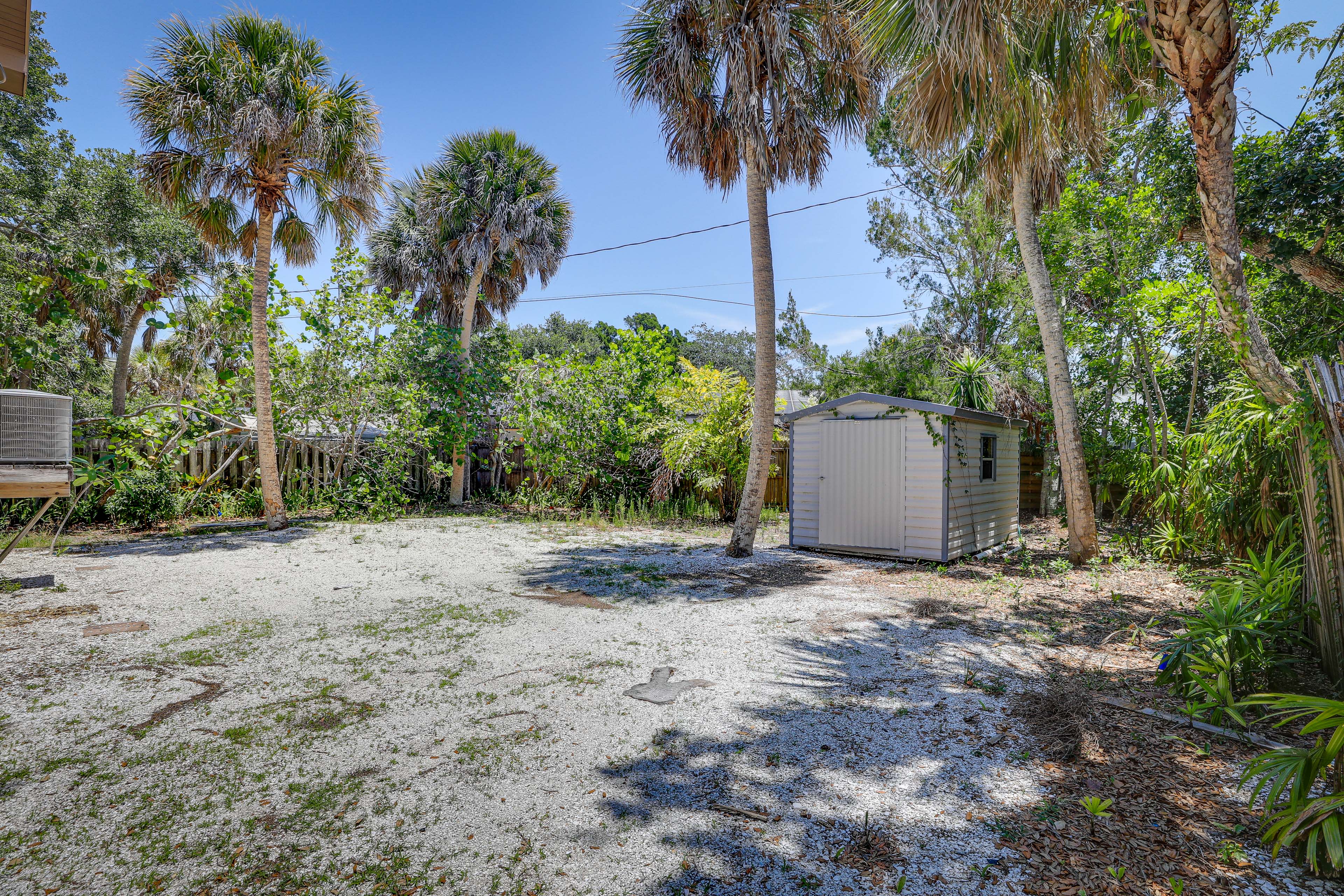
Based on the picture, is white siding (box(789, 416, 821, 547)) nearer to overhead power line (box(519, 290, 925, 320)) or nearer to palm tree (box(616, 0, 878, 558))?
palm tree (box(616, 0, 878, 558))

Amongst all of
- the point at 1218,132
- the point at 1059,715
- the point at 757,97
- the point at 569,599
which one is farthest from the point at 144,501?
the point at 1218,132

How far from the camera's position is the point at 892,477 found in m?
8.20

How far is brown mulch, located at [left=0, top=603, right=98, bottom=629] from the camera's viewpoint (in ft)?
15.0

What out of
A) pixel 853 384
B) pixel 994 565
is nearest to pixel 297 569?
pixel 994 565

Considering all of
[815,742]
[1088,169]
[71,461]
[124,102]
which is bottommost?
[815,742]

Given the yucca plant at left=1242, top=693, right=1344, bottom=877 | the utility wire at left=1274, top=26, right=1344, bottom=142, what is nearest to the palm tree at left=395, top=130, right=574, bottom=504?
the utility wire at left=1274, top=26, right=1344, bottom=142

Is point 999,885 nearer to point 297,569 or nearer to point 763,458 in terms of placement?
point 763,458

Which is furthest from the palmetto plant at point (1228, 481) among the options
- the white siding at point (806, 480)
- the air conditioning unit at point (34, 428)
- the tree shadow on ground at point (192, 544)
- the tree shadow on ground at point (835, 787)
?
the tree shadow on ground at point (192, 544)

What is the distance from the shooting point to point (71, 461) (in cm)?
560

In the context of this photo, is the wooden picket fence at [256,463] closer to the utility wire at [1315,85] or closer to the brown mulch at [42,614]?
the brown mulch at [42,614]

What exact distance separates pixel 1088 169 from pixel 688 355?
2799 centimetres

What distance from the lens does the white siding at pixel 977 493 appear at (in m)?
8.08

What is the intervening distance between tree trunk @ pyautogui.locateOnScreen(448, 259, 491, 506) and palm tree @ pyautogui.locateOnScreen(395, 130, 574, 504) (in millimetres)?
20

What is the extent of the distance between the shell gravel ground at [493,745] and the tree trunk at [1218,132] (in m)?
2.50
